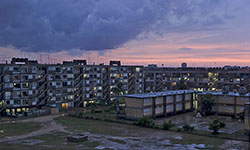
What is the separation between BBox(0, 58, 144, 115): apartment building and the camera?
88.2 metres

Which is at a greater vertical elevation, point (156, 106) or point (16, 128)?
point (156, 106)

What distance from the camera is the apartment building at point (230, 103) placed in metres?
80.2

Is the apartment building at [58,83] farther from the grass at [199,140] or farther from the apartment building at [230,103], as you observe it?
the grass at [199,140]

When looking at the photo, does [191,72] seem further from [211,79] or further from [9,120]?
[9,120]

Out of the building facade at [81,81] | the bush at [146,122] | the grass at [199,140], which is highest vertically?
the building facade at [81,81]

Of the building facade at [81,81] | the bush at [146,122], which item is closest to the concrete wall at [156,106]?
the bush at [146,122]

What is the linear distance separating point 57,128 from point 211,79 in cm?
9169

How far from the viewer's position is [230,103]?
3246 inches

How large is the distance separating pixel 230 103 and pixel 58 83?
60.2 m

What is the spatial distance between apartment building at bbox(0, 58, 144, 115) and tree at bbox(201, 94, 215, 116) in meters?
45.6

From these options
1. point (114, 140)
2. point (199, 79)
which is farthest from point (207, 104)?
point (199, 79)

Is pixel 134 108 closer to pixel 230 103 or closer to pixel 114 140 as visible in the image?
pixel 114 140

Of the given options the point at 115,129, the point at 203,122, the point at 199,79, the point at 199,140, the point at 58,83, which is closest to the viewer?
the point at 199,140

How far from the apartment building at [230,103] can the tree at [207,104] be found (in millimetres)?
1857
